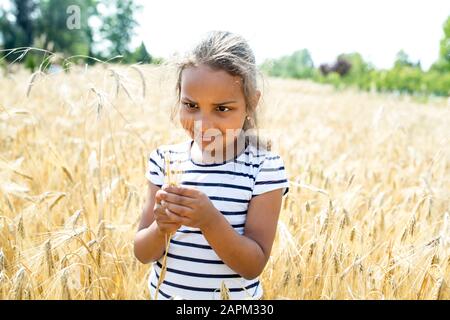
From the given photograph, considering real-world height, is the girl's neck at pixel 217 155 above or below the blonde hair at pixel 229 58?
below

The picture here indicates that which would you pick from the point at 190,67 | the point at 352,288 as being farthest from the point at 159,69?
the point at 352,288

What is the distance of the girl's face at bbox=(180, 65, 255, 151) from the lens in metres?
1.25

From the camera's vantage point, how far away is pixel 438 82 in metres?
26.0

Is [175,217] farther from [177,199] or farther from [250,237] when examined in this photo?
[250,237]

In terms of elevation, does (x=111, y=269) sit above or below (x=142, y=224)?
below

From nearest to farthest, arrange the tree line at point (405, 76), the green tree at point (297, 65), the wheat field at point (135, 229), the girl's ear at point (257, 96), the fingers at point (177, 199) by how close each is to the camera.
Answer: the fingers at point (177, 199) < the girl's ear at point (257, 96) < the wheat field at point (135, 229) < the tree line at point (405, 76) < the green tree at point (297, 65)

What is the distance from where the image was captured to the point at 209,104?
1.25 metres

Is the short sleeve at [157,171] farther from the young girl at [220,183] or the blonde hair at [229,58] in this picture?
the blonde hair at [229,58]

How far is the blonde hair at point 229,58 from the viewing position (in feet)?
4.26

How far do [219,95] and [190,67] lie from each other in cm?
12

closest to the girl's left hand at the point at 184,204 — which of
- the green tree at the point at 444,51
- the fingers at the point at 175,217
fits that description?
the fingers at the point at 175,217

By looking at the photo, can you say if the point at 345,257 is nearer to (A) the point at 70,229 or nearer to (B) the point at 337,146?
(A) the point at 70,229

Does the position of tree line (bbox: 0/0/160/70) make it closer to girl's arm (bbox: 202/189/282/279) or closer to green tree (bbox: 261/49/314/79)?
green tree (bbox: 261/49/314/79)

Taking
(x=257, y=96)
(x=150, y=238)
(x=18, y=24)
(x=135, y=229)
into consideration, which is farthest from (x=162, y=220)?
(x=18, y=24)
